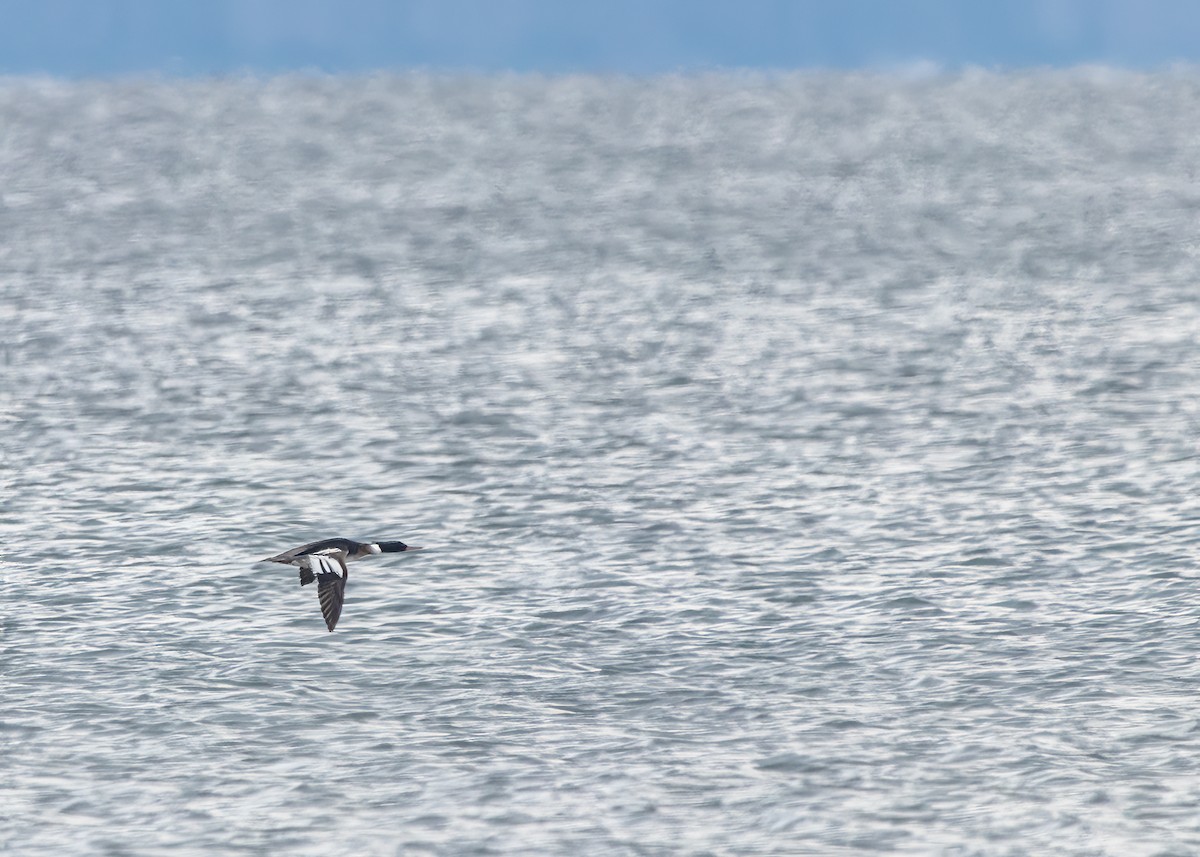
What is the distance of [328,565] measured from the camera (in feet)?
120

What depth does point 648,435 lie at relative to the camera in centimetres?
5584

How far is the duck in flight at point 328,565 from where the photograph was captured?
35344 millimetres

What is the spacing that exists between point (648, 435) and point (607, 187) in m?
46.4

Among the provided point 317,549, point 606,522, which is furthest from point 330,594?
point 606,522

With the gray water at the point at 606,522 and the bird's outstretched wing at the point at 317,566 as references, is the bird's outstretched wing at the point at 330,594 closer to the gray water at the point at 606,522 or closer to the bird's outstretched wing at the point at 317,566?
the bird's outstretched wing at the point at 317,566

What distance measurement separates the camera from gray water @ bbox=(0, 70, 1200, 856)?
3559cm

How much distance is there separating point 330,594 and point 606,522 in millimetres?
13782

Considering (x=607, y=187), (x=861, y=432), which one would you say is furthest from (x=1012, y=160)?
(x=861, y=432)

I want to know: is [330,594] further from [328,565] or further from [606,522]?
[606,522]

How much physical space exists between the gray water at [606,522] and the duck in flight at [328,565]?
101 inches

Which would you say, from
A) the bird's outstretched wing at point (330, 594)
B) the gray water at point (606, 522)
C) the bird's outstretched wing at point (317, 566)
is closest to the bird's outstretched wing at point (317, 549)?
the bird's outstretched wing at point (317, 566)

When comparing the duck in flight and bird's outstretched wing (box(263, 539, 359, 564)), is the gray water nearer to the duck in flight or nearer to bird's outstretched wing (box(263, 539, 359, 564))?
the duck in flight

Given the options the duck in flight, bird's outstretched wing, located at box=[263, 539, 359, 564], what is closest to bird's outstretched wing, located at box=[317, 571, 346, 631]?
the duck in flight

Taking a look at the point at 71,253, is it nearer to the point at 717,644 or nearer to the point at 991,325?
the point at 991,325
